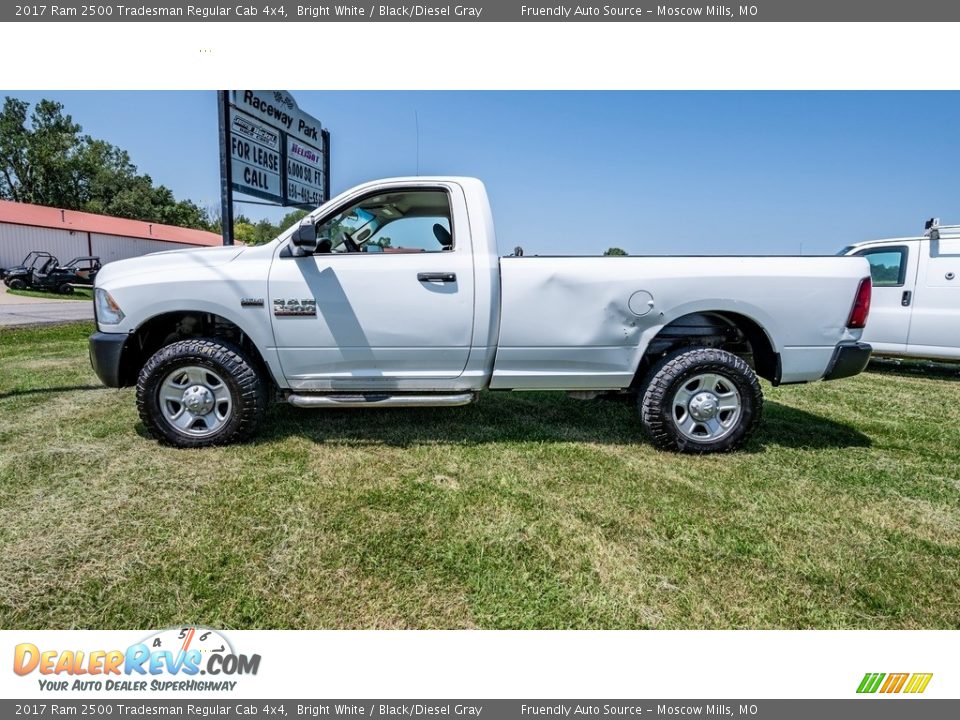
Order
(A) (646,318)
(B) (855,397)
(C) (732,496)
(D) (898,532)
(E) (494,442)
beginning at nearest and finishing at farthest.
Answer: (D) (898,532) → (C) (732,496) → (A) (646,318) → (E) (494,442) → (B) (855,397)

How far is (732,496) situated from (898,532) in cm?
77

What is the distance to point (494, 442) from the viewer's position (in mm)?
3660

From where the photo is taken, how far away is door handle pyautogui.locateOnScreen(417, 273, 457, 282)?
10.9 ft

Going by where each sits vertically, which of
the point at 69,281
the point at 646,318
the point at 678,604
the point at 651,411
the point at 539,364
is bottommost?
the point at 678,604

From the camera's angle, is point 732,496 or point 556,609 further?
point 732,496

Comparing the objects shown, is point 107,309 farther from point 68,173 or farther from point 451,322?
point 68,173

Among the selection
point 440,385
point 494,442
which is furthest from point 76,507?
point 494,442

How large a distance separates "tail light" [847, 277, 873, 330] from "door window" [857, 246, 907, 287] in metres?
3.79

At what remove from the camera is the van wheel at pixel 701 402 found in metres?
3.44

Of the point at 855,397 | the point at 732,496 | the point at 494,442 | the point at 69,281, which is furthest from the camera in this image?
the point at 69,281

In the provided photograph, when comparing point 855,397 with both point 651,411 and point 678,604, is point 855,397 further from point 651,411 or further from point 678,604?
point 678,604

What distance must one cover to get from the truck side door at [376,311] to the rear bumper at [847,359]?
264 centimetres

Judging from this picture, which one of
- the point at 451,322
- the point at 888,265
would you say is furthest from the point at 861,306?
the point at 888,265

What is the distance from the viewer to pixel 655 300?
3395mm
